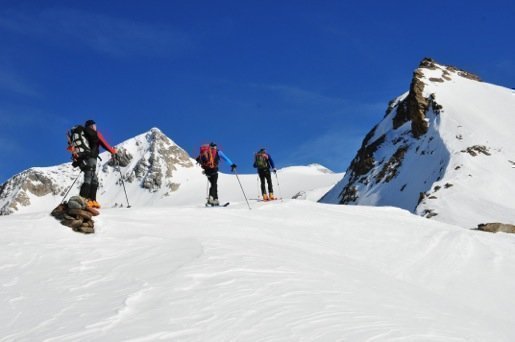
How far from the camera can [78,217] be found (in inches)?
408

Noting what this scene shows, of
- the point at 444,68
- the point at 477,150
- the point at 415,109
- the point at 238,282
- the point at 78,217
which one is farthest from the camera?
the point at 444,68

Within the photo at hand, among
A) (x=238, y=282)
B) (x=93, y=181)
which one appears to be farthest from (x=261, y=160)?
(x=238, y=282)

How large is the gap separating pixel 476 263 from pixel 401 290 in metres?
4.51

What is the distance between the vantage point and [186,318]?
5.78m

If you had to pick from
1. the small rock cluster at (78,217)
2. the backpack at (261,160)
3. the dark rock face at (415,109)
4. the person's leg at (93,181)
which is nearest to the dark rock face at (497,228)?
the backpack at (261,160)

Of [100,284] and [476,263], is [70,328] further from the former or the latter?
[476,263]

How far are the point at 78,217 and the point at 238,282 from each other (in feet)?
15.0

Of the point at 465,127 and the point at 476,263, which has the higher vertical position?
the point at 465,127

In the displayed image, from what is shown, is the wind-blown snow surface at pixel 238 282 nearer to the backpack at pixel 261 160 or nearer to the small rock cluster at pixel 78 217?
the small rock cluster at pixel 78 217

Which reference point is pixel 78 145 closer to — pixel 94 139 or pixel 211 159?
pixel 94 139

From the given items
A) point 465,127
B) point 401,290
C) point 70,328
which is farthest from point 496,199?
point 70,328

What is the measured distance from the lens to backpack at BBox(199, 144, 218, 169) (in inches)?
671

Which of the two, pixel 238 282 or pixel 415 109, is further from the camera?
pixel 415 109

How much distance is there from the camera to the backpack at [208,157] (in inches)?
671
